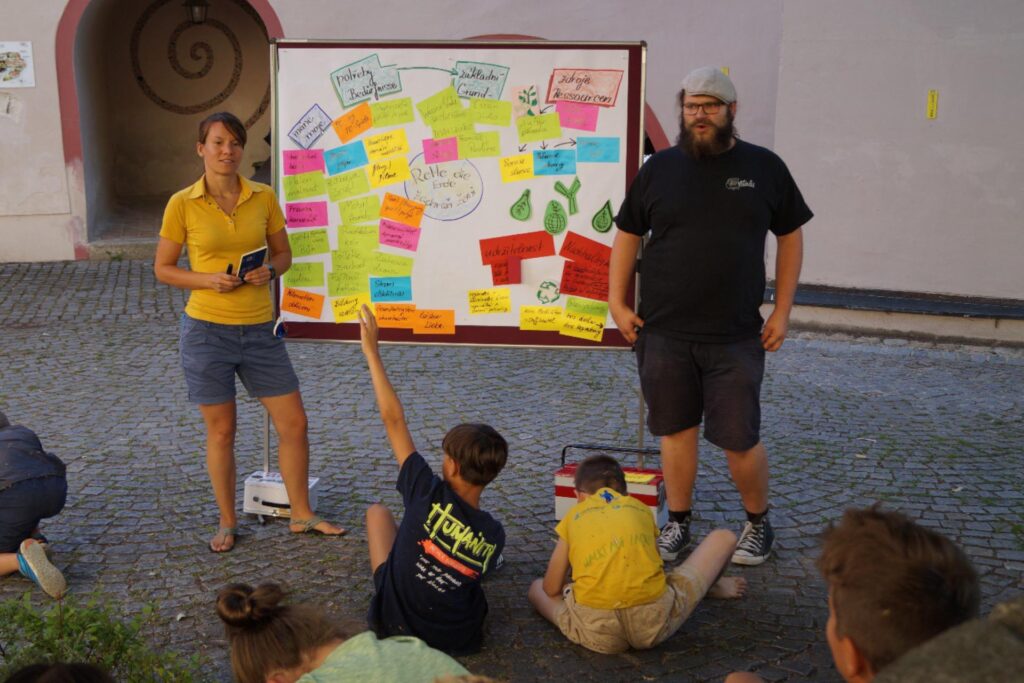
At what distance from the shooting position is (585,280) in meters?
5.08

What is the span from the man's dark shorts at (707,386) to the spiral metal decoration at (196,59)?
11.3m

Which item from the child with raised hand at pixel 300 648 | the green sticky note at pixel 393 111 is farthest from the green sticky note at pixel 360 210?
the child with raised hand at pixel 300 648

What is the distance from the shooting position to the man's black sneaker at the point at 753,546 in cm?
477

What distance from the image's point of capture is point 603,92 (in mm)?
4926

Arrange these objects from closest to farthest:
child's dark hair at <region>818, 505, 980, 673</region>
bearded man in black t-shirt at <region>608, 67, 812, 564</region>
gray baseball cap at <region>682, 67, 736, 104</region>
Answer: child's dark hair at <region>818, 505, 980, 673</region>
gray baseball cap at <region>682, 67, 736, 104</region>
bearded man in black t-shirt at <region>608, 67, 812, 564</region>

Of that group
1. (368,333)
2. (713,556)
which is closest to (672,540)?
(713,556)

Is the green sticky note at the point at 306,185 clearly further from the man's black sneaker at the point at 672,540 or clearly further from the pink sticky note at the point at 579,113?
the man's black sneaker at the point at 672,540

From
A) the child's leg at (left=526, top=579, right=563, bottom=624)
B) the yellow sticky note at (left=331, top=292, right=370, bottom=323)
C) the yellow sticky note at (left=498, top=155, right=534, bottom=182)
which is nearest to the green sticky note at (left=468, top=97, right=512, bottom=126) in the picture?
the yellow sticky note at (left=498, top=155, right=534, bottom=182)

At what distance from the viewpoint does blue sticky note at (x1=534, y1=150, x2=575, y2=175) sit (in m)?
4.99

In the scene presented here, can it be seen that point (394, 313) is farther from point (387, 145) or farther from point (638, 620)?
point (638, 620)

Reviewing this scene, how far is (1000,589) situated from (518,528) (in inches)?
78.9

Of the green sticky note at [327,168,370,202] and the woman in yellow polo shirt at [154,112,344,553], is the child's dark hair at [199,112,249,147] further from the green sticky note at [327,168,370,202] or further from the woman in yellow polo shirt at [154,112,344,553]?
the green sticky note at [327,168,370,202]

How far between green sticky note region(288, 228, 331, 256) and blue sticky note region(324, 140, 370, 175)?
288 millimetres

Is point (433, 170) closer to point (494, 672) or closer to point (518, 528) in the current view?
point (518, 528)
